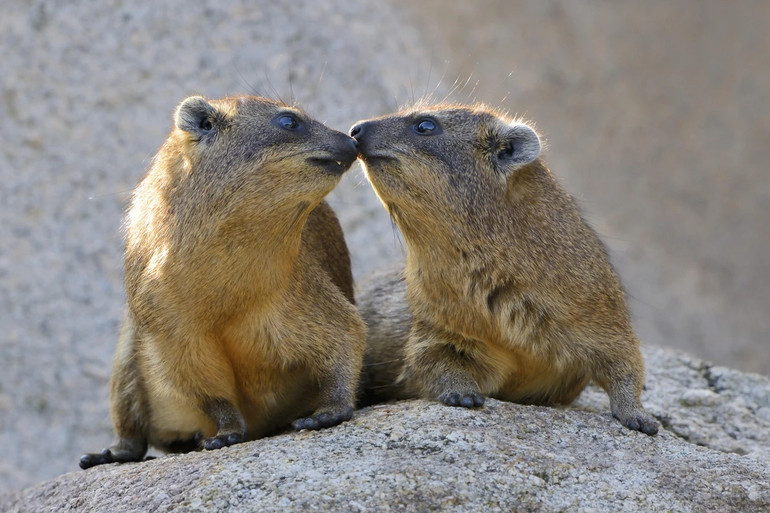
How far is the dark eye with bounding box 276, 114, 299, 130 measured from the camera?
22.0 ft

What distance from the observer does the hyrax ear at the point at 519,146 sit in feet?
23.1

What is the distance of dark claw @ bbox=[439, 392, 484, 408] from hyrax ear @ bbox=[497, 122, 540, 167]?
5.22 ft

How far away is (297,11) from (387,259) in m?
3.75

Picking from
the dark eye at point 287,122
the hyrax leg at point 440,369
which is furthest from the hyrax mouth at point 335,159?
the hyrax leg at point 440,369

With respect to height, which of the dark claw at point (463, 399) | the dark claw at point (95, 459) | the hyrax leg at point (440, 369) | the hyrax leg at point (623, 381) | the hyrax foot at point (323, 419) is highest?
the hyrax leg at point (623, 381)

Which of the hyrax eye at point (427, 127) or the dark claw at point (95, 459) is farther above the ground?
the hyrax eye at point (427, 127)

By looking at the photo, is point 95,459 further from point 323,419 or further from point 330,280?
point 330,280

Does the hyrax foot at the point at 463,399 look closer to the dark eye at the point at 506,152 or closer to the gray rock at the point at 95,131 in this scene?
Answer: the dark eye at the point at 506,152

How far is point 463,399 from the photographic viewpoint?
6594 millimetres

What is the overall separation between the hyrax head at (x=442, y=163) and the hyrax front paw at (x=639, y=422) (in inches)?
61.5

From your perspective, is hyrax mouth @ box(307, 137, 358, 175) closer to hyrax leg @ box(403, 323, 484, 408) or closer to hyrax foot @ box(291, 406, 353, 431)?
hyrax leg @ box(403, 323, 484, 408)

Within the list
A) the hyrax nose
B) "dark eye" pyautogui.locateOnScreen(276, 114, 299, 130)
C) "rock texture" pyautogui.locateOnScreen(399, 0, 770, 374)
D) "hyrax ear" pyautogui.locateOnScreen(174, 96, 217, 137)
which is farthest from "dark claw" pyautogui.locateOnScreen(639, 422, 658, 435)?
"rock texture" pyautogui.locateOnScreen(399, 0, 770, 374)

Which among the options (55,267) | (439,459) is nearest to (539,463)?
(439,459)

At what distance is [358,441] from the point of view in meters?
6.07
